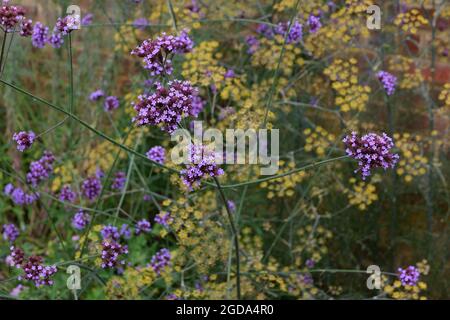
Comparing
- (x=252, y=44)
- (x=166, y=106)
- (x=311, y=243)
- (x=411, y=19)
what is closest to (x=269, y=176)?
(x=311, y=243)

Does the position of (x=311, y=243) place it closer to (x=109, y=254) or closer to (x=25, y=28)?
(x=109, y=254)

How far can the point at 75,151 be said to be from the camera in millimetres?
3771

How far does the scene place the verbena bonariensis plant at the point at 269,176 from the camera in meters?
2.76

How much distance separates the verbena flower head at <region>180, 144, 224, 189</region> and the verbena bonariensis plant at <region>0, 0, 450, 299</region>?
17.6 inches

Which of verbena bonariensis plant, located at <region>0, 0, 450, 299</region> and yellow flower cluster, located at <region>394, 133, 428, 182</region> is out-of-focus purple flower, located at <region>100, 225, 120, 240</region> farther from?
yellow flower cluster, located at <region>394, 133, 428, 182</region>

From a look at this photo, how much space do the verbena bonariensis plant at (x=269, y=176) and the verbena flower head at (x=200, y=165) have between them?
45 centimetres

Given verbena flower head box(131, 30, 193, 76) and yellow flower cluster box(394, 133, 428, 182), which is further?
yellow flower cluster box(394, 133, 428, 182)

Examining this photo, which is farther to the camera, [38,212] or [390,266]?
[38,212]

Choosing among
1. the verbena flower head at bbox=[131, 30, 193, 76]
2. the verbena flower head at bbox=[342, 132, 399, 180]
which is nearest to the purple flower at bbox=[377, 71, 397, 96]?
the verbena flower head at bbox=[342, 132, 399, 180]

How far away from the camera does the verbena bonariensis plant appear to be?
2756mm
